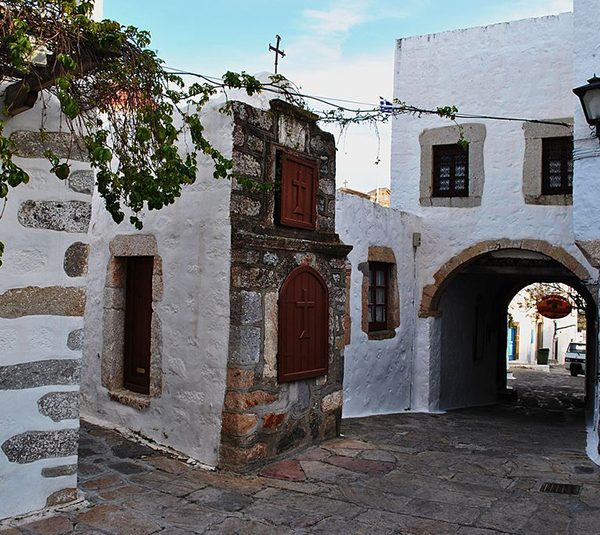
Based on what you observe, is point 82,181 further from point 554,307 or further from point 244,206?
point 554,307

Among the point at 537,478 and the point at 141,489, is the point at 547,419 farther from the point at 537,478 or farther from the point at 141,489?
the point at 141,489

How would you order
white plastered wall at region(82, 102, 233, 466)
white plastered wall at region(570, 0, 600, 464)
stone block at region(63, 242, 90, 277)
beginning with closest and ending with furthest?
stone block at region(63, 242, 90, 277)
white plastered wall at region(82, 102, 233, 466)
white plastered wall at region(570, 0, 600, 464)

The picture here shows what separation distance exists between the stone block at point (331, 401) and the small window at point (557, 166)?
4.80 meters

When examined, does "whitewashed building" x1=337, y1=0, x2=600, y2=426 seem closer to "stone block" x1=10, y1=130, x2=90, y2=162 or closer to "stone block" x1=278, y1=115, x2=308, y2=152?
"stone block" x1=278, y1=115, x2=308, y2=152

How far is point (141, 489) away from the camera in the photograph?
404 centimetres

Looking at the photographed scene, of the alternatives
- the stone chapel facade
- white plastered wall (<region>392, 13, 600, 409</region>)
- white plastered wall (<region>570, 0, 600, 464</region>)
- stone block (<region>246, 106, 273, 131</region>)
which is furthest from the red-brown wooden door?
white plastered wall (<region>392, 13, 600, 409</region>)

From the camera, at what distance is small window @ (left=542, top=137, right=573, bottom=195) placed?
338 inches

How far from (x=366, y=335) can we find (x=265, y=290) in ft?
11.8

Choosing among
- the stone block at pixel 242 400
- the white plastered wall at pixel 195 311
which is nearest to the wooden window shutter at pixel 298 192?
the white plastered wall at pixel 195 311

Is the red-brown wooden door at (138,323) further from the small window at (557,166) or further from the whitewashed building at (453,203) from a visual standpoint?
the small window at (557,166)

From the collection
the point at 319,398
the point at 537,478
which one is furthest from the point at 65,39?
the point at 537,478

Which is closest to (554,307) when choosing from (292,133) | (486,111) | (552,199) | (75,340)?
(552,199)

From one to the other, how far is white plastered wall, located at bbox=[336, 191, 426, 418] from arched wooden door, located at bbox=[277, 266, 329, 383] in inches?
94.2

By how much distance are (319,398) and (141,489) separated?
172 centimetres
